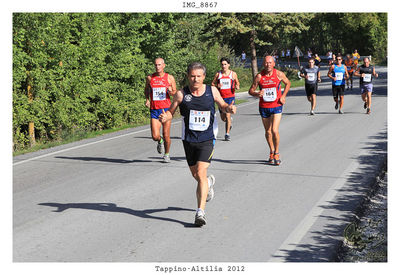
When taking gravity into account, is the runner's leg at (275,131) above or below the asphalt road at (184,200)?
above

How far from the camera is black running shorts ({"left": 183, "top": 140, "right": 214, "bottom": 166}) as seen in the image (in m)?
7.03

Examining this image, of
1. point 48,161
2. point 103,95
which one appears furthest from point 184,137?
point 103,95

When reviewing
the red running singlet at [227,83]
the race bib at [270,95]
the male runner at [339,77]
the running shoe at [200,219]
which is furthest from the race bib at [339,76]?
the running shoe at [200,219]

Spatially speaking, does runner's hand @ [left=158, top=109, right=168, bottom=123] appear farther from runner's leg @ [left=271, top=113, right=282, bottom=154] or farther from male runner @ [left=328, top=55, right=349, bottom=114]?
male runner @ [left=328, top=55, right=349, bottom=114]

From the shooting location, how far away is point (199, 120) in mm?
7016

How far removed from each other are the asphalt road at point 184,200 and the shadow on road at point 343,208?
14mm

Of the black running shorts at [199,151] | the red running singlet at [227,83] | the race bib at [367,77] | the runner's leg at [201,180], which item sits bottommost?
the runner's leg at [201,180]

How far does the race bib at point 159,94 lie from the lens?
34.9 ft

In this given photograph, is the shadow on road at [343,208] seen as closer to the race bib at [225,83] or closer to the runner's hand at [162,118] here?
the runner's hand at [162,118]

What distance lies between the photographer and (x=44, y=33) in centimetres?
1405

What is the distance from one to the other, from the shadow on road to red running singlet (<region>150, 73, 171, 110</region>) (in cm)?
367

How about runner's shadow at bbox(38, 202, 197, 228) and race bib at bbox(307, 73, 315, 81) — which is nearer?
runner's shadow at bbox(38, 202, 197, 228)

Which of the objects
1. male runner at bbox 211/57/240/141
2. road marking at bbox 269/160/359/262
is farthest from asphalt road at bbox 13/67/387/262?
male runner at bbox 211/57/240/141
